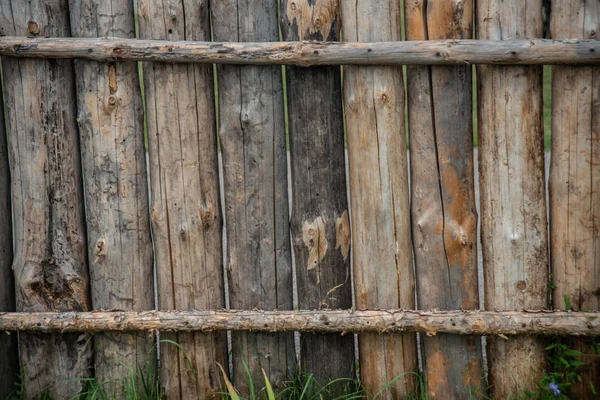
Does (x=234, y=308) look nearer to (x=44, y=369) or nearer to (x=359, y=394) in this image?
(x=359, y=394)

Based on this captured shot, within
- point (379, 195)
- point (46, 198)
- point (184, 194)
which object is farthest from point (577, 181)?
point (46, 198)

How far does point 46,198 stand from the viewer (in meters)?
3.79

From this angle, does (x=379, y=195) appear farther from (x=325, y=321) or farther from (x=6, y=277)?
(x=6, y=277)

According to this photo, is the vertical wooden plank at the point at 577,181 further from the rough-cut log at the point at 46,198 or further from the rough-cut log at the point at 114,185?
the rough-cut log at the point at 46,198

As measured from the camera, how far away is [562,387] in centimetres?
373

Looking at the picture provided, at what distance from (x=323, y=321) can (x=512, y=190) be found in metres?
1.20

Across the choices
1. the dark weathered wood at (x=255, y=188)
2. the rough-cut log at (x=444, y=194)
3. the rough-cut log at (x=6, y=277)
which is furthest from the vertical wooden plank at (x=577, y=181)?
the rough-cut log at (x=6, y=277)

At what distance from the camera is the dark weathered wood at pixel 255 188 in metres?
3.61

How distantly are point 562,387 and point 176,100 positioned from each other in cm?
255

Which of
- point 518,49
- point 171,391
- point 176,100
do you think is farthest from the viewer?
point 171,391

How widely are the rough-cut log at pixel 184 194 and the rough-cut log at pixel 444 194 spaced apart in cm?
108

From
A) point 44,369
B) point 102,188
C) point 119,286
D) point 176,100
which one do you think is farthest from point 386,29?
point 44,369

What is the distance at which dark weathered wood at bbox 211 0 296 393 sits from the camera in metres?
3.61

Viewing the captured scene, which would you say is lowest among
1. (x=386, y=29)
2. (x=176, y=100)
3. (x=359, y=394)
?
(x=359, y=394)
